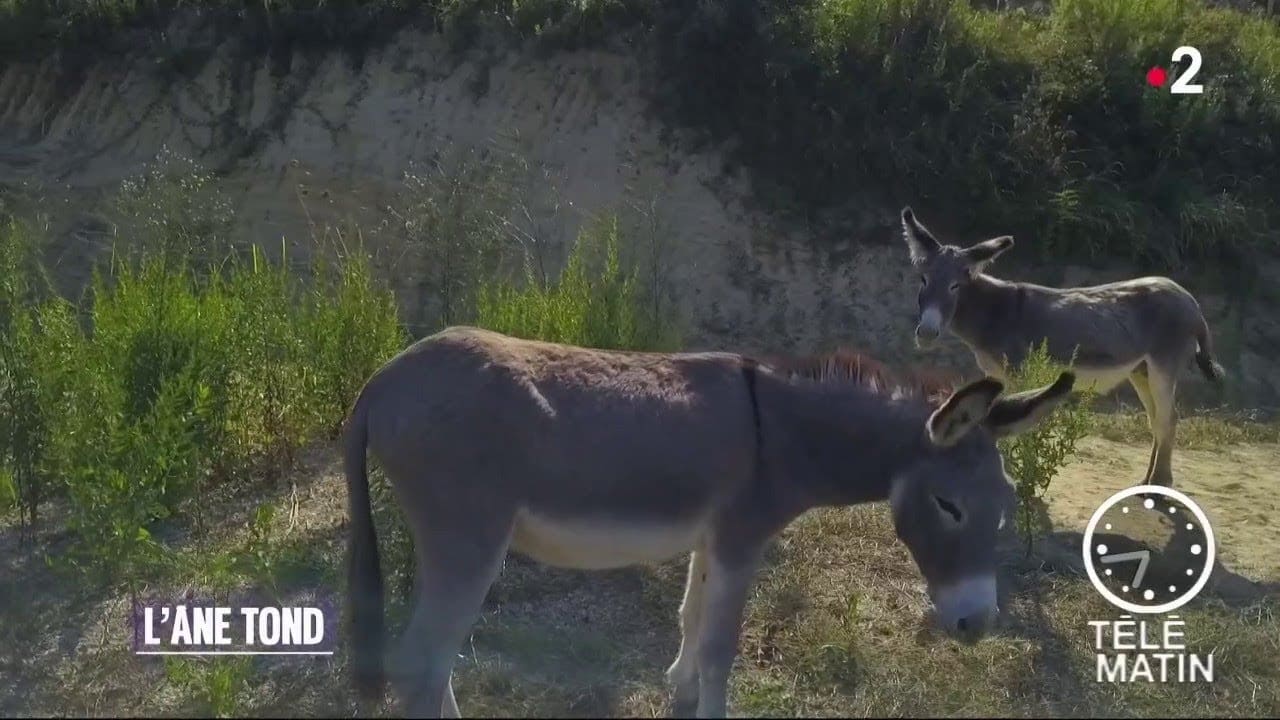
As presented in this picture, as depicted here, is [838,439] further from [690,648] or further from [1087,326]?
[1087,326]

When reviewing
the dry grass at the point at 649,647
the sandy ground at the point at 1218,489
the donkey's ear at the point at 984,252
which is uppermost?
the donkey's ear at the point at 984,252

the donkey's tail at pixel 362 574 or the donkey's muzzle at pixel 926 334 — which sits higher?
the donkey's tail at pixel 362 574

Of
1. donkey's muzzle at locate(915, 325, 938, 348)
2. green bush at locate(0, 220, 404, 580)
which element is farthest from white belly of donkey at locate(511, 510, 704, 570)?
donkey's muzzle at locate(915, 325, 938, 348)

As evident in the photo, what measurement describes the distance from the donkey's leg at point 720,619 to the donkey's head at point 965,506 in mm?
639

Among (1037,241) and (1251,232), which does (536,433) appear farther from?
(1251,232)

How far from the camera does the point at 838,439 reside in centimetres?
437

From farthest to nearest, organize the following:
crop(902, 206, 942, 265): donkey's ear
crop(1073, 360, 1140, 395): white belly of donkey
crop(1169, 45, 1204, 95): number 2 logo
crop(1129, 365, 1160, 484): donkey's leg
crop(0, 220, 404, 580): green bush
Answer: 1. crop(1169, 45, 1204, 95): number 2 logo
2. crop(902, 206, 942, 265): donkey's ear
3. crop(1129, 365, 1160, 484): donkey's leg
4. crop(1073, 360, 1140, 395): white belly of donkey
5. crop(0, 220, 404, 580): green bush

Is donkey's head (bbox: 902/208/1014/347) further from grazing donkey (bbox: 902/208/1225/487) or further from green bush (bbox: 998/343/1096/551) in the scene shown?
green bush (bbox: 998/343/1096/551)

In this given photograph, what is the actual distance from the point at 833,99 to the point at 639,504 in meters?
11.1

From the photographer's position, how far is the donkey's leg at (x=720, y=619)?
420 centimetres

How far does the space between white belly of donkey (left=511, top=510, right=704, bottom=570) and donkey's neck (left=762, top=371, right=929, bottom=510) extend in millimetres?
446

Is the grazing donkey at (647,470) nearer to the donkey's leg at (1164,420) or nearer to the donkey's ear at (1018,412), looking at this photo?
the donkey's ear at (1018,412)

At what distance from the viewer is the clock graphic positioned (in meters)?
6.37

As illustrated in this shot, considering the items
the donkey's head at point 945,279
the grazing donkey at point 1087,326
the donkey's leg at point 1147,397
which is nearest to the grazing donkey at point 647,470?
the grazing donkey at point 1087,326
